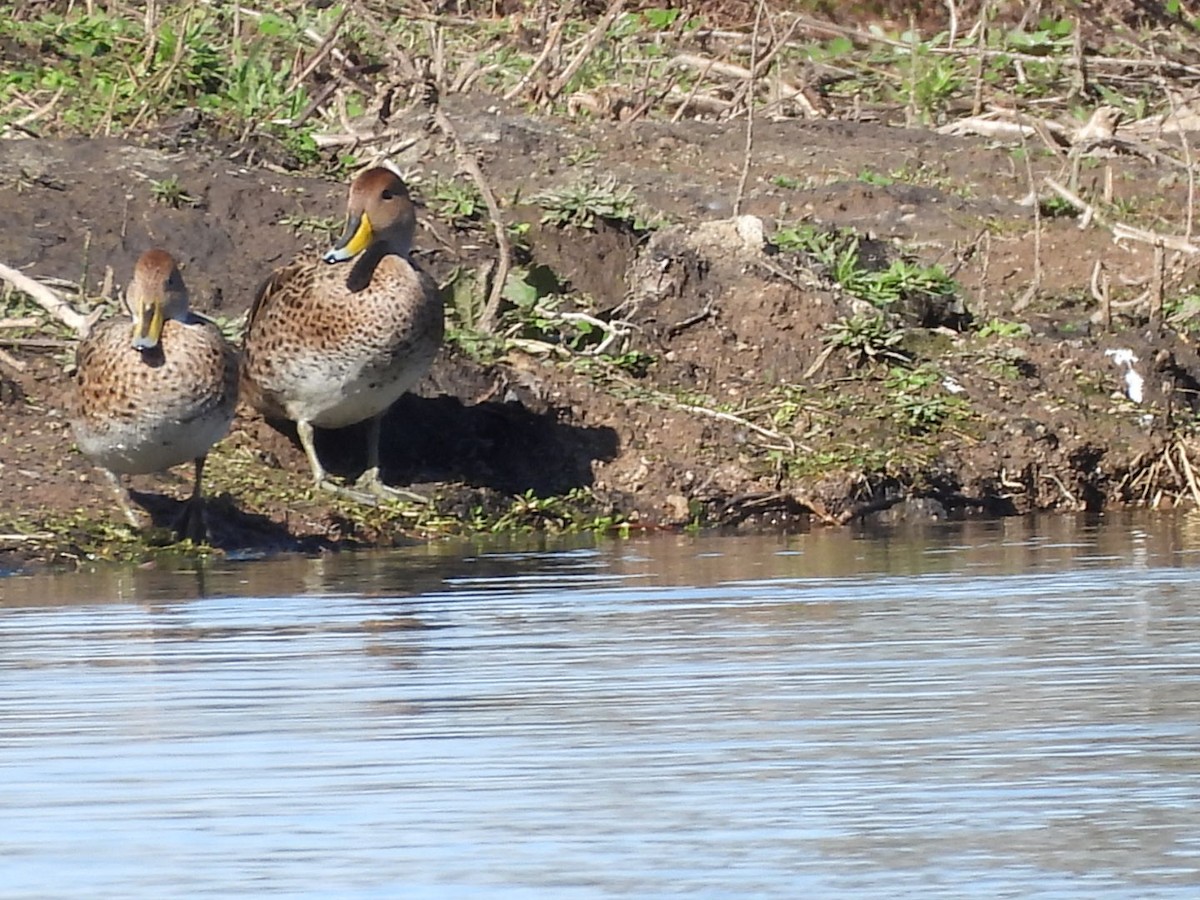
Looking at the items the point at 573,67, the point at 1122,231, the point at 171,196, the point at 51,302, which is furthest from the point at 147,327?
the point at 573,67

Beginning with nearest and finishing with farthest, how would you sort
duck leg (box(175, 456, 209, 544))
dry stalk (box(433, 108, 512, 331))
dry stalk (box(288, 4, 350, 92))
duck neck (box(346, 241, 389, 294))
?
duck leg (box(175, 456, 209, 544)), duck neck (box(346, 241, 389, 294)), dry stalk (box(433, 108, 512, 331)), dry stalk (box(288, 4, 350, 92))

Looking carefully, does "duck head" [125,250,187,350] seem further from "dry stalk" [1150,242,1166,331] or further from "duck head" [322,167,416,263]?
"dry stalk" [1150,242,1166,331]

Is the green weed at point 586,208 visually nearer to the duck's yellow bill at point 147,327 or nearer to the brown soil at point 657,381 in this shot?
the brown soil at point 657,381

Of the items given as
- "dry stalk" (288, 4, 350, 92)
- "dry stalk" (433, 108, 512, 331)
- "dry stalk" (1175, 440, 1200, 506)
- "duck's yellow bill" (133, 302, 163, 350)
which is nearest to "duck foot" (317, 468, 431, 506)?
"duck's yellow bill" (133, 302, 163, 350)

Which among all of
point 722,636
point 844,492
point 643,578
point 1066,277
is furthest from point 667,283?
point 722,636

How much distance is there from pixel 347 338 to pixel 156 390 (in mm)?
930

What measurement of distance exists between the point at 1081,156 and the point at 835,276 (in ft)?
12.9

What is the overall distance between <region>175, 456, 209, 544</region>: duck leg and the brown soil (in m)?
0.06

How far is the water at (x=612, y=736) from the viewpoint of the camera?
12.3ft

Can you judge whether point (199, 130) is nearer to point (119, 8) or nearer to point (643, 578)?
point (119, 8)

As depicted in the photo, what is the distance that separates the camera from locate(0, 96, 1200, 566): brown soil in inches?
386

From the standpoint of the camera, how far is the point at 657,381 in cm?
1086

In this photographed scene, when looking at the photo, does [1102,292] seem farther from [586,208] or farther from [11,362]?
[11,362]

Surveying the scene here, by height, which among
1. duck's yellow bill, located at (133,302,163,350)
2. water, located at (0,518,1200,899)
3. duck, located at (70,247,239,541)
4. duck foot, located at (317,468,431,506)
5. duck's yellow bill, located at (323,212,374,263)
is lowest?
water, located at (0,518,1200,899)
